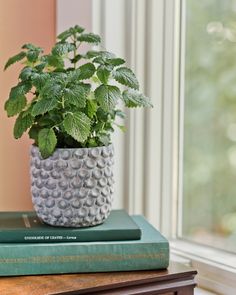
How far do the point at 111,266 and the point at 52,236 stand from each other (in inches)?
4.6

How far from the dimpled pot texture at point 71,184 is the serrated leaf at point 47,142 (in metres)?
0.02

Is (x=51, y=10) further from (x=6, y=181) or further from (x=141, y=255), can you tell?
(x=141, y=255)

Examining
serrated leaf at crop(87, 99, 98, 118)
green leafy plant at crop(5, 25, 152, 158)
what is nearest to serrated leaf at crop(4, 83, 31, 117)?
green leafy plant at crop(5, 25, 152, 158)

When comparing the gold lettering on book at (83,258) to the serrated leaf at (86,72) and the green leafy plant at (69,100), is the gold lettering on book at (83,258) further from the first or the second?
the serrated leaf at (86,72)

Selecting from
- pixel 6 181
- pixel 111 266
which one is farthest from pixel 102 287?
pixel 6 181

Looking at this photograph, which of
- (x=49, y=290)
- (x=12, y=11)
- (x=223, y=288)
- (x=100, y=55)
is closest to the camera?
(x=49, y=290)

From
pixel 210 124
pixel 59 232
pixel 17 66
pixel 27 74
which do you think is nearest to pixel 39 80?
pixel 27 74

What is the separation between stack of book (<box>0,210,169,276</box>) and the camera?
2.95 feet

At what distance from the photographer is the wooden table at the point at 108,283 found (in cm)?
84

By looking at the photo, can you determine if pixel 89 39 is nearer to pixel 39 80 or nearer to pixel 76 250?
pixel 39 80

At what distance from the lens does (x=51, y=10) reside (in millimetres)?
1310

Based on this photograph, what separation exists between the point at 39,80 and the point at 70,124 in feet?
0.33

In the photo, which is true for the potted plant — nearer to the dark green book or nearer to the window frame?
the dark green book

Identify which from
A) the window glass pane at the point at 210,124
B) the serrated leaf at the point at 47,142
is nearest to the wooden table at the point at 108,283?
the serrated leaf at the point at 47,142
